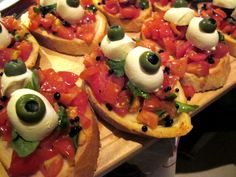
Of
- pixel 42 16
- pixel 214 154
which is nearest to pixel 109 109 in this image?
pixel 42 16

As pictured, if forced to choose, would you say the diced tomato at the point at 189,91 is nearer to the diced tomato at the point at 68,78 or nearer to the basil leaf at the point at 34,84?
the diced tomato at the point at 68,78

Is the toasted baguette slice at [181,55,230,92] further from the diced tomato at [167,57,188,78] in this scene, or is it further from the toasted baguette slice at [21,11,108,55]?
the toasted baguette slice at [21,11,108,55]

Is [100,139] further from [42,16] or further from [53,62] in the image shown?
[42,16]

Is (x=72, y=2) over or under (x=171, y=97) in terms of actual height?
over

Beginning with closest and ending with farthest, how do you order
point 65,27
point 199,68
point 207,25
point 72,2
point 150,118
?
1. point 150,118
2. point 207,25
3. point 199,68
4. point 72,2
5. point 65,27

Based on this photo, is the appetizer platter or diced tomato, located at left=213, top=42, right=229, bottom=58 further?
diced tomato, located at left=213, top=42, right=229, bottom=58

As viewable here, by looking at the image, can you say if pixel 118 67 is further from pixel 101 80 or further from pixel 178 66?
pixel 178 66

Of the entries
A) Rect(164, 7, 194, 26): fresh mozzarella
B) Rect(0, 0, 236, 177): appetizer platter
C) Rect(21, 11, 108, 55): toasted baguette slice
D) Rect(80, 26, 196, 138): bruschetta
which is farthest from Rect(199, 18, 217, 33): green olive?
Rect(21, 11, 108, 55): toasted baguette slice

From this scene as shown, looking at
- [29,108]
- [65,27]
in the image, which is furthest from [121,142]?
[65,27]
